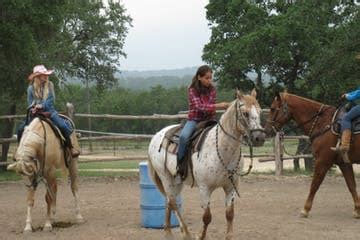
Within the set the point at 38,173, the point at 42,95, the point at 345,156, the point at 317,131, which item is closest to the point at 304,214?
the point at 345,156

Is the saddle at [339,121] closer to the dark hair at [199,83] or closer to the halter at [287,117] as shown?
the halter at [287,117]

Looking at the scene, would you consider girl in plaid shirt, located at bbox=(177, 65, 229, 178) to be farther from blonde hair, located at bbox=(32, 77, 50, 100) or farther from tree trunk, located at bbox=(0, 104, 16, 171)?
tree trunk, located at bbox=(0, 104, 16, 171)

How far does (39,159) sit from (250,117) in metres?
3.43

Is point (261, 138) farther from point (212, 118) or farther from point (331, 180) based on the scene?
point (331, 180)

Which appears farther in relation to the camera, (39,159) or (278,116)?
(278,116)

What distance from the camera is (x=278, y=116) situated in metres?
8.98

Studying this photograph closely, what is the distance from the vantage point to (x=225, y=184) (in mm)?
6176

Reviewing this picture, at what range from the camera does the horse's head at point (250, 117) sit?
5.55 metres

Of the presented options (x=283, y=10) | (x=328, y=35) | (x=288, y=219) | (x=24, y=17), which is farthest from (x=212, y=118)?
(x=283, y=10)

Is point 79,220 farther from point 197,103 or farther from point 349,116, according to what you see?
point 349,116

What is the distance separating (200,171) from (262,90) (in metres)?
16.9

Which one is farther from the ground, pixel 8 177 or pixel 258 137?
pixel 258 137

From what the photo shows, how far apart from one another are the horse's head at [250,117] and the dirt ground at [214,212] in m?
1.93

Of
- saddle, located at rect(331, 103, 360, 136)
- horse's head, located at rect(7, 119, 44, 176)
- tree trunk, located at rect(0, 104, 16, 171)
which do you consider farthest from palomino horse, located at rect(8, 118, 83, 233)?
tree trunk, located at rect(0, 104, 16, 171)
